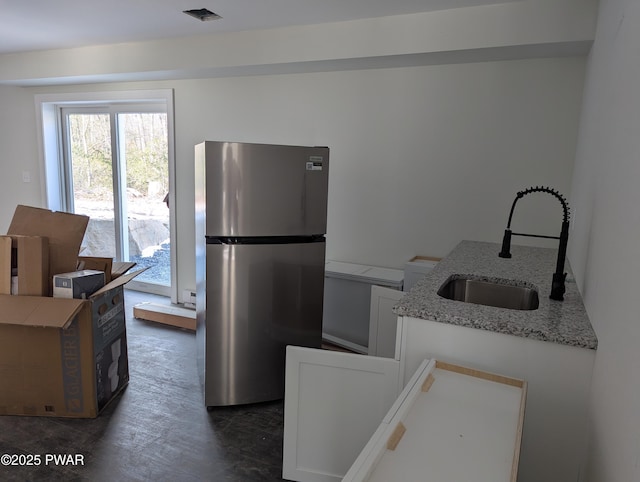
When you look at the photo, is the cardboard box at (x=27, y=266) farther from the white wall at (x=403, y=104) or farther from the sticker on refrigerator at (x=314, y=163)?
the white wall at (x=403, y=104)

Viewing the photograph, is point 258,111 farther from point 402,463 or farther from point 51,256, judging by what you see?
point 402,463

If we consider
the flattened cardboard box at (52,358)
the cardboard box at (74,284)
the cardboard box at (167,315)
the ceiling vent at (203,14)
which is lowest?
the cardboard box at (167,315)

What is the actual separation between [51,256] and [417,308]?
81.9 inches

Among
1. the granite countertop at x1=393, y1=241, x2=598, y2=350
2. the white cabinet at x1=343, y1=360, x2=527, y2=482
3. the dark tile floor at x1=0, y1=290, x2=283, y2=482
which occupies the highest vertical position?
the granite countertop at x1=393, y1=241, x2=598, y2=350

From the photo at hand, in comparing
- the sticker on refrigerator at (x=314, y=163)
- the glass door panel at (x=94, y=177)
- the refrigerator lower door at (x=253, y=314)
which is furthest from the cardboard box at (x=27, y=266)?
the glass door panel at (x=94, y=177)

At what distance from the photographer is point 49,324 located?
2.19 metres

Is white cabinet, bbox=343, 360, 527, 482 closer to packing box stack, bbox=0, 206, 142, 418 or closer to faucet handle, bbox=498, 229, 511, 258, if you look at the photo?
faucet handle, bbox=498, 229, 511, 258

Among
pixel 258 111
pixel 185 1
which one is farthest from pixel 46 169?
pixel 185 1

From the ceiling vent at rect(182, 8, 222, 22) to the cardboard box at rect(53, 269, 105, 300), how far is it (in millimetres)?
1775

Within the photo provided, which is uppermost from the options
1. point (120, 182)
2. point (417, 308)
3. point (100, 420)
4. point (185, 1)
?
point (185, 1)

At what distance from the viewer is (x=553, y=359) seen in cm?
130

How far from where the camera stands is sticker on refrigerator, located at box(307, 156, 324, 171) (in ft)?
8.27

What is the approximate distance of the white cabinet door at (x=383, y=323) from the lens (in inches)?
98.7

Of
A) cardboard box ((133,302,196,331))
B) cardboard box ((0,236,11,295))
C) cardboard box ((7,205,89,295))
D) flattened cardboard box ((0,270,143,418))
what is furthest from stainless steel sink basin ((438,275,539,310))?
cardboard box ((133,302,196,331))
